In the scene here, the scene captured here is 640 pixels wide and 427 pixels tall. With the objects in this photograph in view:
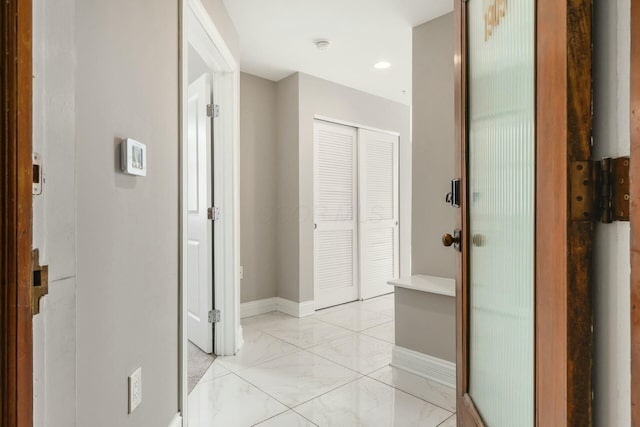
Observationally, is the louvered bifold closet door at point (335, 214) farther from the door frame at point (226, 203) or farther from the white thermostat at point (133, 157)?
the white thermostat at point (133, 157)

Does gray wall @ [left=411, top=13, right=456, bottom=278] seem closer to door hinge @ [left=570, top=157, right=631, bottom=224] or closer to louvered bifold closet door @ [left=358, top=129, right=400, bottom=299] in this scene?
louvered bifold closet door @ [left=358, top=129, right=400, bottom=299]

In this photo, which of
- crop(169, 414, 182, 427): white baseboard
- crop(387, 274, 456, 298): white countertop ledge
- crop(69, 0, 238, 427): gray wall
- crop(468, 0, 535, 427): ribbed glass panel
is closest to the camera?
crop(468, 0, 535, 427): ribbed glass panel

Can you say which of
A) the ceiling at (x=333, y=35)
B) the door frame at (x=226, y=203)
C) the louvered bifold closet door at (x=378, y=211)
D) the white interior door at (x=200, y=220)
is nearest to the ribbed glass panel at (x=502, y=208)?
the ceiling at (x=333, y=35)

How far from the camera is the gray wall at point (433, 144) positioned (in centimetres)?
254

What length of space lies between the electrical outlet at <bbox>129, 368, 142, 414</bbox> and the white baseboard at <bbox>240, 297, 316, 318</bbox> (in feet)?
7.65

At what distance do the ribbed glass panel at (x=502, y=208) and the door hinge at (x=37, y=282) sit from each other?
2.93ft

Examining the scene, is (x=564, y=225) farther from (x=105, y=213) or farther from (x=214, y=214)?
(x=214, y=214)

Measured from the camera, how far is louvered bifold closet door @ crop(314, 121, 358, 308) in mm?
3887

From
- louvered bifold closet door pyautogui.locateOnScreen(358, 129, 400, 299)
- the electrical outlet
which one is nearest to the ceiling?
louvered bifold closet door pyautogui.locateOnScreen(358, 129, 400, 299)

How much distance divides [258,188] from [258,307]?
1210 millimetres

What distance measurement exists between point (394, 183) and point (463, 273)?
3564 mm

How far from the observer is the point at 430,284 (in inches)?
93.5

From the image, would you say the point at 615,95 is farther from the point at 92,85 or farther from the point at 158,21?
the point at 158,21

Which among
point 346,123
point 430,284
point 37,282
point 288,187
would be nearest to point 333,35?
point 346,123
